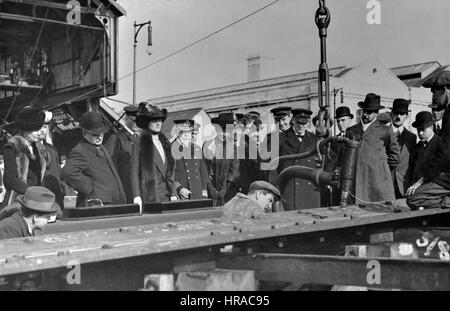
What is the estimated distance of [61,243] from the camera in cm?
291

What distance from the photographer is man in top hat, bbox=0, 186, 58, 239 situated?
13.2 feet

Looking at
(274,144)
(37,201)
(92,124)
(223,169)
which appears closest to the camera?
(37,201)

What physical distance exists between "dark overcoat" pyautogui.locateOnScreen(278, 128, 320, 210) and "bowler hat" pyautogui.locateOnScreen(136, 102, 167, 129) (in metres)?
2.02

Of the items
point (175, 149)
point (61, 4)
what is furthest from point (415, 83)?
point (175, 149)

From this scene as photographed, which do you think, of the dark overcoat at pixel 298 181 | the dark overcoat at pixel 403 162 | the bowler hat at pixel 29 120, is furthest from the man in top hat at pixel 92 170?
the dark overcoat at pixel 403 162

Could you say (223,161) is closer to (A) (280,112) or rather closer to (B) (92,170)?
(A) (280,112)

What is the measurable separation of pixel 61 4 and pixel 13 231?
7011 millimetres

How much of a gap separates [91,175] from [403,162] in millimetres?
4061

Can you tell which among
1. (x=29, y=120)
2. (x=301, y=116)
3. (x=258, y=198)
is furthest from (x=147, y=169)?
(x=301, y=116)

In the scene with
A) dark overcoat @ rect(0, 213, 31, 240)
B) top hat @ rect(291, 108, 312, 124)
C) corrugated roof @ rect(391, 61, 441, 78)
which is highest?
corrugated roof @ rect(391, 61, 441, 78)

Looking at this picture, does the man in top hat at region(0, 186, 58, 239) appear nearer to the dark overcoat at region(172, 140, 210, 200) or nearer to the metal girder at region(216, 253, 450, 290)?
the metal girder at region(216, 253, 450, 290)

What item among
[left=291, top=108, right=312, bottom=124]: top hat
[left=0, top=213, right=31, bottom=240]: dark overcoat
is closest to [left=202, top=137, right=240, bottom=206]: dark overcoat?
[left=291, top=108, right=312, bottom=124]: top hat

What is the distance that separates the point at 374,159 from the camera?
25.2 ft

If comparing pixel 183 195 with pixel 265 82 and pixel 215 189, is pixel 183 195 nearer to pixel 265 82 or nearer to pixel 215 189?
pixel 215 189
